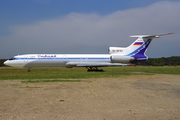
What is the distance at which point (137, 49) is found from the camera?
37031mm

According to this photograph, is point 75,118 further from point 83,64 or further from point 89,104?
point 83,64

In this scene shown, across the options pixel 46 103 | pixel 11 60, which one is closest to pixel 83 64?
pixel 11 60

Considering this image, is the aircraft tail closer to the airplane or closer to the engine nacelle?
the airplane

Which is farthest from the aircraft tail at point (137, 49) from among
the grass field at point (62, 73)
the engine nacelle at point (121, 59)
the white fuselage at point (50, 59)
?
the grass field at point (62, 73)

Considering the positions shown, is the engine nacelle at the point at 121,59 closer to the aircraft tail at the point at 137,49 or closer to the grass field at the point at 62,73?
the aircraft tail at the point at 137,49

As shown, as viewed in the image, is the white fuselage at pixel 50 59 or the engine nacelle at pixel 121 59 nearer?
the white fuselage at pixel 50 59

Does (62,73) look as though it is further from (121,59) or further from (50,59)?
(121,59)

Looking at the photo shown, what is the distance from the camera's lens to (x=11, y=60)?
33.8 m

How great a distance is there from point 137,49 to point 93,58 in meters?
8.07

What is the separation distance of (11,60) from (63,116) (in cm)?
3009

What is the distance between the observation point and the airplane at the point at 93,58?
3431 centimetres

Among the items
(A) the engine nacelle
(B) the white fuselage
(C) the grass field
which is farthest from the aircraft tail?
(C) the grass field

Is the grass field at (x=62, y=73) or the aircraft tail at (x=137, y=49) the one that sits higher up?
the aircraft tail at (x=137, y=49)

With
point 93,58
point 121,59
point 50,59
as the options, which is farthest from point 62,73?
point 121,59
